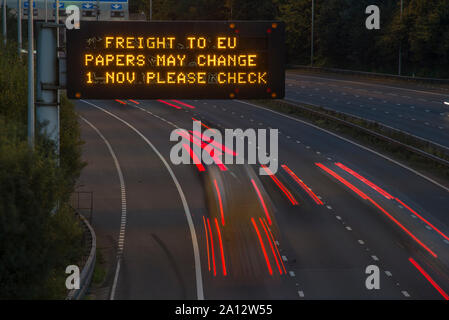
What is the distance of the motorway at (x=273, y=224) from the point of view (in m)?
32.5

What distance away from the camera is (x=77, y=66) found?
93.4ft

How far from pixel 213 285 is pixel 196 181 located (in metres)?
21.4

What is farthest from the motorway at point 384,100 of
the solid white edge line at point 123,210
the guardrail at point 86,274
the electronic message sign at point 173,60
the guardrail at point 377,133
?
the electronic message sign at point 173,60

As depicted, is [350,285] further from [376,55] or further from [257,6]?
[257,6]

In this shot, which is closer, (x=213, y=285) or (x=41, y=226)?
(x=41, y=226)

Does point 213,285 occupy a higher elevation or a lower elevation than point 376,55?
lower

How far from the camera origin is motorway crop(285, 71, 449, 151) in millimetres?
72081

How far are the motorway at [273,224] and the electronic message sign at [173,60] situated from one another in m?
7.37

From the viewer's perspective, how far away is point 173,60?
1125 inches

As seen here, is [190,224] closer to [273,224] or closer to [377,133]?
[273,224]

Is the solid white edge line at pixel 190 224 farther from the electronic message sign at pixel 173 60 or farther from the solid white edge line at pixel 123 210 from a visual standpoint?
the electronic message sign at pixel 173 60

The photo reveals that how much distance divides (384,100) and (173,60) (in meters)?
63.0

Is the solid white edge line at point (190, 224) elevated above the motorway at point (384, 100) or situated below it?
below
